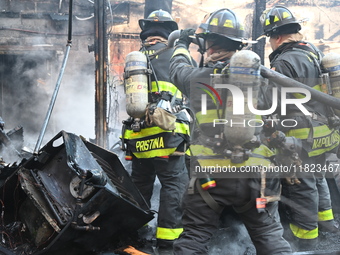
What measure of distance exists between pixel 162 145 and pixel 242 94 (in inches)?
64.0

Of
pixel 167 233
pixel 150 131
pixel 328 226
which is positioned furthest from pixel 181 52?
pixel 328 226

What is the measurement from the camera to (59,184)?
3627mm

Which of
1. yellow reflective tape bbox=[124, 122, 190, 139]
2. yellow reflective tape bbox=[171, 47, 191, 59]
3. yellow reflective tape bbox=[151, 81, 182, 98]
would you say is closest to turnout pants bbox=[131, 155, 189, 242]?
yellow reflective tape bbox=[124, 122, 190, 139]

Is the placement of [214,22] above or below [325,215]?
above

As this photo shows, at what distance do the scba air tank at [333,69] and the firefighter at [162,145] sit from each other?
60.2 inches

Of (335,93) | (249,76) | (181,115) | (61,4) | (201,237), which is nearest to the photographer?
(249,76)

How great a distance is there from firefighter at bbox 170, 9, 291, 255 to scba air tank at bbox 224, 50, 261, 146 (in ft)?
0.21

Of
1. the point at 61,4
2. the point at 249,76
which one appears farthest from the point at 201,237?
the point at 61,4

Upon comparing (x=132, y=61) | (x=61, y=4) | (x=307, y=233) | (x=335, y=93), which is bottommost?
(x=307, y=233)

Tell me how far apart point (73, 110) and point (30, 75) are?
5.32 feet

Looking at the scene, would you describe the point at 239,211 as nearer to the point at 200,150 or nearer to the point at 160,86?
the point at 200,150

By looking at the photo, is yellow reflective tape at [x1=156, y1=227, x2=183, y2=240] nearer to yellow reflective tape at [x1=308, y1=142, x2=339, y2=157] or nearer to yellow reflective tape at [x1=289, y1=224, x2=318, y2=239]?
yellow reflective tape at [x1=289, y1=224, x2=318, y2=239]

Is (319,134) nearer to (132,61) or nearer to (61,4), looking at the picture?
(132,61)

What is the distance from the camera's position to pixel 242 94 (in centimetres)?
285
